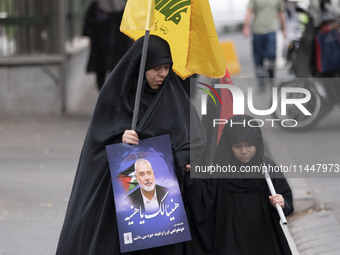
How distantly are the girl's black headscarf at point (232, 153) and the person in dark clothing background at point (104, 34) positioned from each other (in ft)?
23.0

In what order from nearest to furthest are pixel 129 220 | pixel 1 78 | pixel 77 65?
1. pixel 129 220
2. pixel 1 78
3. pixel 77 65

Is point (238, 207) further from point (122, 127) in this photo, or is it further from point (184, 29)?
point (184, 29)

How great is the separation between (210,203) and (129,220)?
19.4 inches

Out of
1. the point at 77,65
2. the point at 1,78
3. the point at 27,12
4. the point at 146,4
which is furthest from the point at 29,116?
the point at 146,4

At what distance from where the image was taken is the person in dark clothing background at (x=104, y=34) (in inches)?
469

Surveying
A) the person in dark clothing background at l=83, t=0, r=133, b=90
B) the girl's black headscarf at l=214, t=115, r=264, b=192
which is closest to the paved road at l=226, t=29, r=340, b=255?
the girl's black headscarf at l=214, t=115, r=264, b=192

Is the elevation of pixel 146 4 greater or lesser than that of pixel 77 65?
greater

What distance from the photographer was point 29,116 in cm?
1262

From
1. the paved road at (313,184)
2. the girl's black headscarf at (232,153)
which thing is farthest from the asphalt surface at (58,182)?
the girl's black headscarf at (232,153)

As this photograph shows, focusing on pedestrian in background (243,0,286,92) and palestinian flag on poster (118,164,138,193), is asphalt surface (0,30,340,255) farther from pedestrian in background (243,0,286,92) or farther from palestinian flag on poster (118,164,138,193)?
pedestrian in background (243,0,286,92)

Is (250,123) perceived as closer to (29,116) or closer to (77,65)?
(29,116)

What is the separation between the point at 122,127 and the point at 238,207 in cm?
81

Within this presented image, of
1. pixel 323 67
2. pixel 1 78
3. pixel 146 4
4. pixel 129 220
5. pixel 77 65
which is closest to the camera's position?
pixel 129 220

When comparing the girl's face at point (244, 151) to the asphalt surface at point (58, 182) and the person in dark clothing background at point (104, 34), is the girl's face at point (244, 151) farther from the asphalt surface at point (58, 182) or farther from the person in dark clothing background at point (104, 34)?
the person in dark clothing background at point (104, 34)
